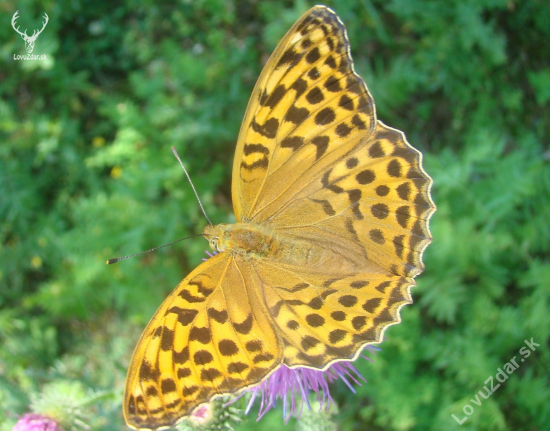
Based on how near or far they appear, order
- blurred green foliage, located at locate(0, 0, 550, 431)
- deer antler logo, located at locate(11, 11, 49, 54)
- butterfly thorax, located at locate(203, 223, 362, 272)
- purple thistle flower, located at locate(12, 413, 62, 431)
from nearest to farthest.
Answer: butterfly thorax, located at locate(203, 223, 362, 272), purple thistle flower, located at locate(12, 413, 62, 431), blurred green foliage, located at locate(0, 0, 550, 431), deer antler logo, located at locate(11, 11, 49, 54)

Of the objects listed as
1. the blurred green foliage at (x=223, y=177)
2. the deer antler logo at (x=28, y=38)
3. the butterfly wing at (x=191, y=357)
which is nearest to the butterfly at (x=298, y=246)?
the butterfly wing at (x=191, y=357)

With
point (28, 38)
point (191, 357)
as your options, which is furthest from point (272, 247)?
point (28, 38)

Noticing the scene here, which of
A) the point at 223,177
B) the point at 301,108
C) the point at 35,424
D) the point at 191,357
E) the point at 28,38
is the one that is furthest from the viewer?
the point at 223,177

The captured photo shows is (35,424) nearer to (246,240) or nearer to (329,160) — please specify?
(246,240)

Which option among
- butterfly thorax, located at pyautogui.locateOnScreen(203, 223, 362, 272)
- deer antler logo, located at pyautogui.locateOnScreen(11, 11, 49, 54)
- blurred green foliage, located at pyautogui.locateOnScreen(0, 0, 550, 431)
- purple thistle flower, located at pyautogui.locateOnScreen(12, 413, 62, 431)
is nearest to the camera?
butterfly thorax, located at pyautogui.locateOnScreen(203, 223, 362, 272)

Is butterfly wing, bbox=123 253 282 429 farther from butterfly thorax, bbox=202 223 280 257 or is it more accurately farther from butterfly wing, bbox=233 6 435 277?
butterfly wing, bbox=233 6 435 277

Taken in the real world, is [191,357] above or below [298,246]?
below

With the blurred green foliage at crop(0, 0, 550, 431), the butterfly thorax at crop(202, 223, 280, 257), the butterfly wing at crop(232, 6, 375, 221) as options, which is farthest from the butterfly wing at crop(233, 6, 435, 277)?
the blurred green foliage at crop(0, 0, 550, 431)

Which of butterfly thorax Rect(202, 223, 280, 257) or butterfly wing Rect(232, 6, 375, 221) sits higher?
butterfly wing Rect(232, 6, 375, 221)
